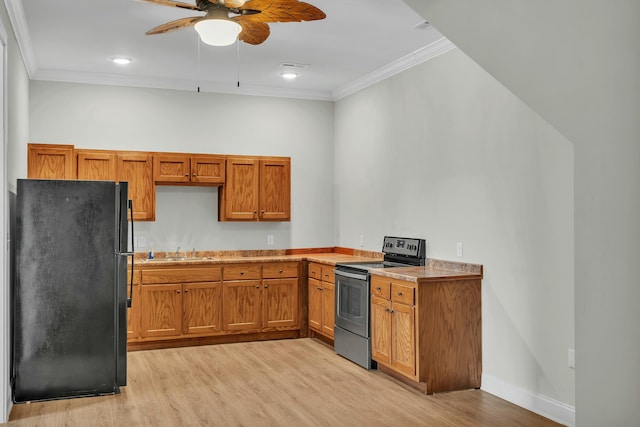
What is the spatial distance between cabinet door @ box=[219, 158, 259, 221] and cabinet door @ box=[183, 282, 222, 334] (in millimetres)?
845

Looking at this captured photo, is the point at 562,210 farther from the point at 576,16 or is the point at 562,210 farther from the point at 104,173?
the point at 104,173

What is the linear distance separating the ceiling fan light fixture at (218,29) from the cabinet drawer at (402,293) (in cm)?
224

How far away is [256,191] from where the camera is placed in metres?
6.75

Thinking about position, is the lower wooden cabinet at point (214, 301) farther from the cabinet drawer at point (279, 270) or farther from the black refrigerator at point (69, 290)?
the black refrigerator at point (69, 290)

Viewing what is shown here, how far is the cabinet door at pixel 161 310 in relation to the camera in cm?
598

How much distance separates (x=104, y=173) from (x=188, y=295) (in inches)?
58.9

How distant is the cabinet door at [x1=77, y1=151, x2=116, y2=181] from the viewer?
19.9 feet

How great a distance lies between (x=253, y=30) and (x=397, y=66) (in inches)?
91.0

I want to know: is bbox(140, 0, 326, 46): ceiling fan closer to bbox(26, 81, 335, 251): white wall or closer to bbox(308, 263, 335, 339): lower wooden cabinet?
bbox(308, 263, 335, 339): lower wooden cabinet

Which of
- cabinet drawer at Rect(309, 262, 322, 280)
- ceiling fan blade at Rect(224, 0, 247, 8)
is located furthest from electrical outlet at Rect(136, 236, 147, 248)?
ceiling fan blade at Rect(224, 0, 247, 8)

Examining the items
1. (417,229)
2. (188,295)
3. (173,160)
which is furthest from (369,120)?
(188,295)

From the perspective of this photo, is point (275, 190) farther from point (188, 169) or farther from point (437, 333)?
point (437, 333)

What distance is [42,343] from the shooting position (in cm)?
436

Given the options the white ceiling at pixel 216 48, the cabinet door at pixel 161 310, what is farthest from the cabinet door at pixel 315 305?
the white ceiling at pixel 216 48
